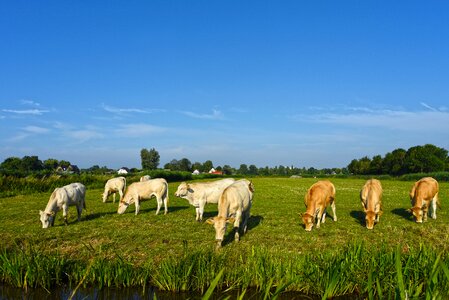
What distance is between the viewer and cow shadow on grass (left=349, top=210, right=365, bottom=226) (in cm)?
1780

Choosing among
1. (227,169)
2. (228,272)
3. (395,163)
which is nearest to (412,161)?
(395,163)

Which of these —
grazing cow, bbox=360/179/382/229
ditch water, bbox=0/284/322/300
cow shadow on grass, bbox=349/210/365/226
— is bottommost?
ditch water, bbox=0/284/322/300

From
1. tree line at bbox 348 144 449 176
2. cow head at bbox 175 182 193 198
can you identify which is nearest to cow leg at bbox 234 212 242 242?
cow head at bbox 175 182 193 198

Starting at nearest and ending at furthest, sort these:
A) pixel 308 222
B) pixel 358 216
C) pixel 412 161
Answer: pixel 308 222 → pixel 358 216 → pixel 412 161

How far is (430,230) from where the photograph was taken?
15.2 metres

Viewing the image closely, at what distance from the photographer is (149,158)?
15375 centimetres

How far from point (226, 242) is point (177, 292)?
4436 millimetres

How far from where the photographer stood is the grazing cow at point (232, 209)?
12.0m

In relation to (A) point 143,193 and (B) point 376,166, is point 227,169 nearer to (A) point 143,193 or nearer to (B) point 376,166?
(B) point 376,166

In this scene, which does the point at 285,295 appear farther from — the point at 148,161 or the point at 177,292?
the point at 148,161

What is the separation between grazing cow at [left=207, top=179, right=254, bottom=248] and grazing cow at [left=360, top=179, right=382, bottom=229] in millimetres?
5327

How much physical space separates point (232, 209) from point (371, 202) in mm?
6886

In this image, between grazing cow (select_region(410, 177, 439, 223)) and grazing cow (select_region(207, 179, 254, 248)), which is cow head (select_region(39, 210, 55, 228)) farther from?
grazing cow (select_region(410, 177, 439, 223))

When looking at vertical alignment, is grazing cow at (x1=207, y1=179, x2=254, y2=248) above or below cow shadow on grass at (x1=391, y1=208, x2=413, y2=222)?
above
